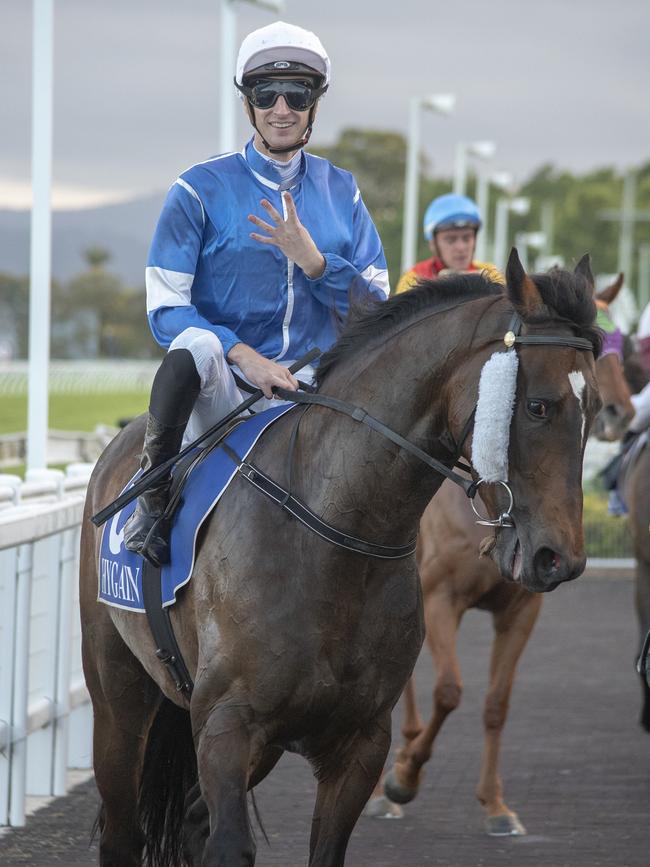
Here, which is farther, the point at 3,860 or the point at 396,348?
the point at 3,860

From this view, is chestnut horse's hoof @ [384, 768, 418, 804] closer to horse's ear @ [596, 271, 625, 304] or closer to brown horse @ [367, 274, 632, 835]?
brown horse @ [367, 274, 632, 835]

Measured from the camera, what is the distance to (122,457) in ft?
17.4

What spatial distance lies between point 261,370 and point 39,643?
3081 mm

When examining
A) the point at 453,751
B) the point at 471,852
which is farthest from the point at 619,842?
the point at 453,751

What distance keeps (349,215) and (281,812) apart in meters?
3.12

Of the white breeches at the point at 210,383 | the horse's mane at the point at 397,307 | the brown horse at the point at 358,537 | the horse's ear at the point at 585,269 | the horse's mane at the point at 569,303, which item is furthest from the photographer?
the white breeches at the point at 210,383

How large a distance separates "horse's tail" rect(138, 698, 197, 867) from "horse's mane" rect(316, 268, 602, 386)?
1481 mm

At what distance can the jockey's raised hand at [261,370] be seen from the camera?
4359 mm

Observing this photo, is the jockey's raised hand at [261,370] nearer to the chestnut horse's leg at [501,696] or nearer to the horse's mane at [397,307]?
the horse's mane at [397,307]

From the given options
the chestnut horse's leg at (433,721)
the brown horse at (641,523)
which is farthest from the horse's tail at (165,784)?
the brown horse at (641,523)

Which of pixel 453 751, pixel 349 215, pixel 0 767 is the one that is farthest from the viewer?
pixel 453 751

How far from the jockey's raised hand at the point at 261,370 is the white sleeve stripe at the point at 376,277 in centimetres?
47

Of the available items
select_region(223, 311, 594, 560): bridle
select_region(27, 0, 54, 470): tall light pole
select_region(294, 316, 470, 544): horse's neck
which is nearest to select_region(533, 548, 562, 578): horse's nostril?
select_region(223, 311, 594, 560): bridle

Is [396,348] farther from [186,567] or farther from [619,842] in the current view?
[619,842]
